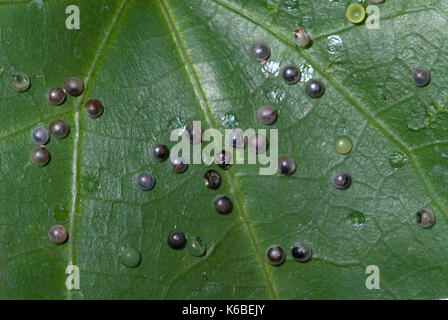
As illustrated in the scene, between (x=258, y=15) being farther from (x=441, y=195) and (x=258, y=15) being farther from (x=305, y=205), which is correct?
(x=441, y=195)

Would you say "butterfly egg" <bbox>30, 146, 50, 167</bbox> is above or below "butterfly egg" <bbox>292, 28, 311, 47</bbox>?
below

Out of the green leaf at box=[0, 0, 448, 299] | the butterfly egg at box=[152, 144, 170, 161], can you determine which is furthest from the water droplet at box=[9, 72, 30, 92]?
the butterfly egg at box=[152, 144, 170, 161]

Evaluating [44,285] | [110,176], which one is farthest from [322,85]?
[44,285]

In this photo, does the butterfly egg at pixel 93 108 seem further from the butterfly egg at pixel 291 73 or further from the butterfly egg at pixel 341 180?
the butterfly egg at pixel 341 180

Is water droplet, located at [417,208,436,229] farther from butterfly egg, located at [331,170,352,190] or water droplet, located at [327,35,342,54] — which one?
water droplet, located at [327,35,342,54]

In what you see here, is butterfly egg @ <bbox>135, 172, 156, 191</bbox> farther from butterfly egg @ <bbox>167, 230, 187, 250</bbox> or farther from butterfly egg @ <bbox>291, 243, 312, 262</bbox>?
butterfly egg @ <bbox>291, 243, 312, 262</bbox>

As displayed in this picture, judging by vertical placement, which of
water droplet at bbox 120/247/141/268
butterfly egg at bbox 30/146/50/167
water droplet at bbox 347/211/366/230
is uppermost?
butterfly egg at bbox 30/146/50/167

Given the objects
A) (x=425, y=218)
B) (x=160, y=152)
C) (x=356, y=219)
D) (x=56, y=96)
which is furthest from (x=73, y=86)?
(x=425, y=218)
